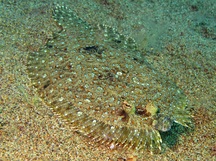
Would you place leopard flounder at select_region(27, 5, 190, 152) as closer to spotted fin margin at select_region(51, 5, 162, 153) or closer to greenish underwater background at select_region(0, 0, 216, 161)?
spotted fin margin at select_region(51, 5, 162, 153)

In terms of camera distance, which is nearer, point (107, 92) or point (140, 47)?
point (107, 92)

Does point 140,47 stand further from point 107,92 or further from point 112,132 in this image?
point 112,132

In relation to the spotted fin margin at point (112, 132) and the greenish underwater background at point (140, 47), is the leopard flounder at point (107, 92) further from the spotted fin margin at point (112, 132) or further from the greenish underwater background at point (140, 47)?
the greenish underwater background at point (140, 47)

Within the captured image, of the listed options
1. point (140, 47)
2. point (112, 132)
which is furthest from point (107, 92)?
point (140, 47)

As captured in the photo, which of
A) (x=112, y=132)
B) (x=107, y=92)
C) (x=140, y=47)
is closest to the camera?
(x=112, y=132)

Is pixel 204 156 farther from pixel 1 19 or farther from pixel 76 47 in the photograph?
pixel 1 19

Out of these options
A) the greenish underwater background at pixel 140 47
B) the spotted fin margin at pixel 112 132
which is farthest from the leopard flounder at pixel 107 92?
the greenish underwater background at pixel 140 47

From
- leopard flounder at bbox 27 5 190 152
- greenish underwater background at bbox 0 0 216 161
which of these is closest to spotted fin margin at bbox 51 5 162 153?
leopard flounder at bbox 27 5 190 152
